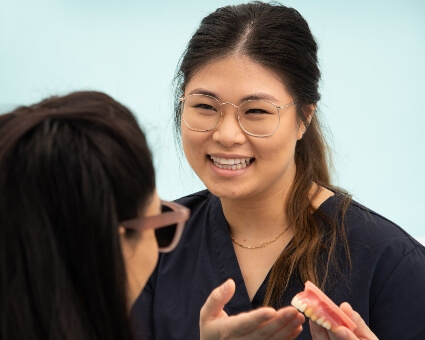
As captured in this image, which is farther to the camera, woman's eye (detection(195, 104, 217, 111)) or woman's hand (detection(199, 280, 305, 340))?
woman's eye (detection(195, 104, 217, 111))

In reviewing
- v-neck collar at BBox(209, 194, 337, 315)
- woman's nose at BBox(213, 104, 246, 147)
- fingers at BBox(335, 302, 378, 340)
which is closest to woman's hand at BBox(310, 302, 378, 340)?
fingers at BBox(335, 302, 378, 340)

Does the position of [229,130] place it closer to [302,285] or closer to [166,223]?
[302,285]

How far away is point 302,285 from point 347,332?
0.38m

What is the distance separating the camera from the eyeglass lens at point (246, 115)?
5.14 feet

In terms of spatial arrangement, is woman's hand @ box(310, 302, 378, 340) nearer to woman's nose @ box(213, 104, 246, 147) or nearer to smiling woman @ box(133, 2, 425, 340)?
smiling woman @ box(133, 2, 425, 340)

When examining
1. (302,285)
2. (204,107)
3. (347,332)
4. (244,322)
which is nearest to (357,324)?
(347,332)

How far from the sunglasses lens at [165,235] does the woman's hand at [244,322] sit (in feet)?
0.50

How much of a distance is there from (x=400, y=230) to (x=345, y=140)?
1.51 metres

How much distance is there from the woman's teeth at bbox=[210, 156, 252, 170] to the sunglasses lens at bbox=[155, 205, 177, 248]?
0.47m

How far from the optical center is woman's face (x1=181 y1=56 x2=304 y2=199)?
1565mm

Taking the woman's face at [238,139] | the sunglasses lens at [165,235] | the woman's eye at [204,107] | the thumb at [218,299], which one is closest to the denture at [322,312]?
the thumb at [218,299]

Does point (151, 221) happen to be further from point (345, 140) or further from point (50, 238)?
point (345, 140)

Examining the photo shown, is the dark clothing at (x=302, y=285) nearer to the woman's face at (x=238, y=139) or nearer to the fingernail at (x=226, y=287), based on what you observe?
the woman's face at (x=238, y=139)

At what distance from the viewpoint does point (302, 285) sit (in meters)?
1.62
